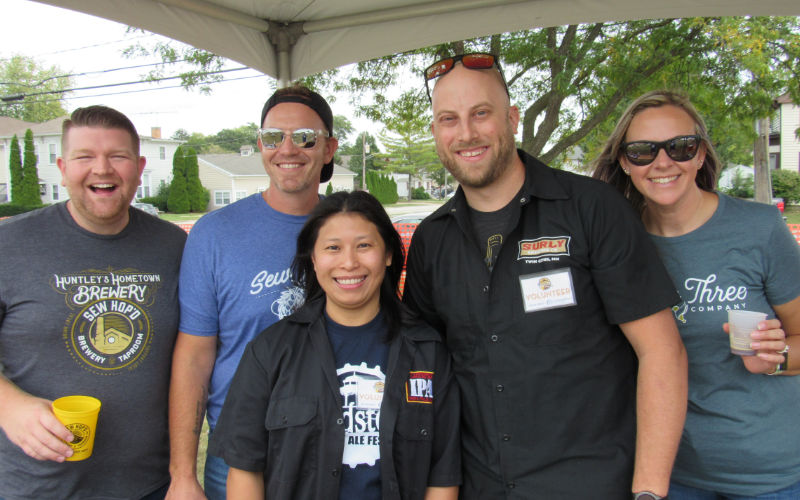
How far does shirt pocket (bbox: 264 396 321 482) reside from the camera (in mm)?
1856

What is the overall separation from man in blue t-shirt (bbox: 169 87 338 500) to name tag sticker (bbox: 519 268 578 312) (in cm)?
106

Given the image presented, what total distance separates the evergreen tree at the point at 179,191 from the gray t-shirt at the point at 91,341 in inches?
1830

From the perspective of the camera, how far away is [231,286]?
7.54 feet

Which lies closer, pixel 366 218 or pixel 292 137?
pixel 366 218

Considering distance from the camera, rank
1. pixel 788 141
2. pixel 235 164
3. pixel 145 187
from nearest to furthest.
→ pixel 788 141 → pixel 145 187 → pixel 235 164

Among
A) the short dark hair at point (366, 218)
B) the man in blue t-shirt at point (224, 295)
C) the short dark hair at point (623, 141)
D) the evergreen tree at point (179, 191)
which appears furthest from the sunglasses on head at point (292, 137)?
the evergreen tree at point (179, 191)

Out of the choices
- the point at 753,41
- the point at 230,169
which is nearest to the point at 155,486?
the point at 753,41

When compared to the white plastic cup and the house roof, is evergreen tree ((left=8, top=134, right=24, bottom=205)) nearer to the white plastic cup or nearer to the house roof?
the house roof

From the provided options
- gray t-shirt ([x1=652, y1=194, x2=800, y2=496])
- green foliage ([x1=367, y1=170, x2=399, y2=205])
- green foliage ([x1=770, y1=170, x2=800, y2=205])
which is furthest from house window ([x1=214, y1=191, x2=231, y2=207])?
gray t-shirt ([x1=652, y1=194, x2=800, y2=496])

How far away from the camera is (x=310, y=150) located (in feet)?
8.30

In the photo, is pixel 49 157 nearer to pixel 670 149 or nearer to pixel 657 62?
pixel 657 62

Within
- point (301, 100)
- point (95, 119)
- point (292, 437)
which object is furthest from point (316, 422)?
point (95, 119)

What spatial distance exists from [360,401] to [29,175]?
46.9 meters

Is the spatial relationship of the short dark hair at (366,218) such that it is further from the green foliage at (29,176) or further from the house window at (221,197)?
the house window at (221,197)
